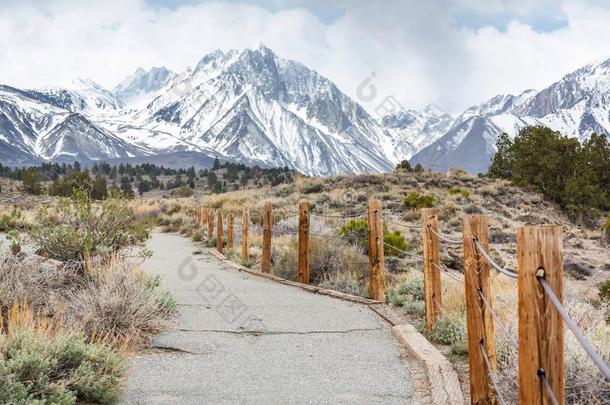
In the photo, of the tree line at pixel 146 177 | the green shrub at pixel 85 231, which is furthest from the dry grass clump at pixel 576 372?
the tree line at pixel 146 177

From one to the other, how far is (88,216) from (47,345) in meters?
5.29

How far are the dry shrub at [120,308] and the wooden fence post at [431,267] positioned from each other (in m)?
3.26

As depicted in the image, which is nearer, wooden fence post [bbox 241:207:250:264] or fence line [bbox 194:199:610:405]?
fence line [bbox 194:199:610:405]

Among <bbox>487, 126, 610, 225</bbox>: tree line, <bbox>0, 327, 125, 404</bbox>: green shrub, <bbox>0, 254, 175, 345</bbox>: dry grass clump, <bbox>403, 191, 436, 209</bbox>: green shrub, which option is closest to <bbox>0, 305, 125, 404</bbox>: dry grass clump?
<bbox>0, 327, 125, 404</bbox>: green shrub

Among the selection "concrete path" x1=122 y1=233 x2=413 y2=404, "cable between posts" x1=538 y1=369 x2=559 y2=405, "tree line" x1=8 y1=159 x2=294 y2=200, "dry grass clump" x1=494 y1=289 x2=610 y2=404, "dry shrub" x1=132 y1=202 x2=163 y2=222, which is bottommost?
"concrete path" x1=122 y1=233 x2=413 y2=404

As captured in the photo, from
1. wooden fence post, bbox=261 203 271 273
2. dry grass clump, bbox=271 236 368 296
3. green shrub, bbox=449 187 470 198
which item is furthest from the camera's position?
green shrub, bbox=449 187 470 198

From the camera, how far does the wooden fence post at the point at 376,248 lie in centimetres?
919

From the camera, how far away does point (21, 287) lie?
21.5ft

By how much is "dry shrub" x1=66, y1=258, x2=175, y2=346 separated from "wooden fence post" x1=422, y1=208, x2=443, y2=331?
326 centimetres

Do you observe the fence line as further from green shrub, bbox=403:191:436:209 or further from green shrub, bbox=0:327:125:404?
green shrub, bbox=403:191:436:209

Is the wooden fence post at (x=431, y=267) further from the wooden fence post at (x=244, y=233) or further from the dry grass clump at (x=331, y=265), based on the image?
the wooden fence post at (x=244, y=233)

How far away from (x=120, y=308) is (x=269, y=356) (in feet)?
5.81

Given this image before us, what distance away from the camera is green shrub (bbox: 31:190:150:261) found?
8.80 m

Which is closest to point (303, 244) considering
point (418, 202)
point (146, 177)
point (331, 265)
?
point (331, 265)
